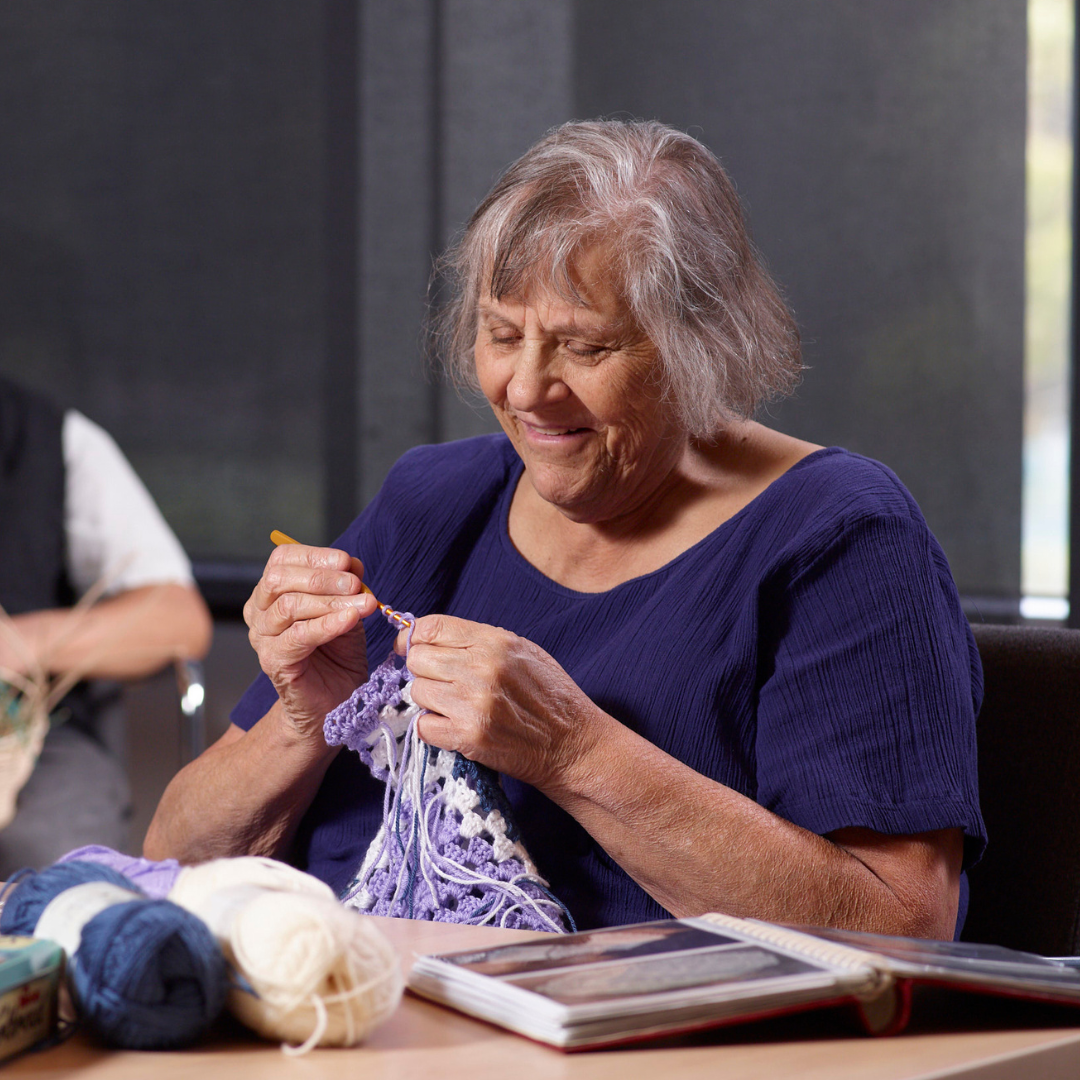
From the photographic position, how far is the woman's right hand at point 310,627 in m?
1.20

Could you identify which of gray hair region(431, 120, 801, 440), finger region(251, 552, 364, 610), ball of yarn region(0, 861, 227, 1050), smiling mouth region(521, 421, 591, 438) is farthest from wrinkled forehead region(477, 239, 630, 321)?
ball of yarn region(0, 861, 227, 1050)

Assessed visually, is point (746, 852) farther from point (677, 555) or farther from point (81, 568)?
point (81, 568)

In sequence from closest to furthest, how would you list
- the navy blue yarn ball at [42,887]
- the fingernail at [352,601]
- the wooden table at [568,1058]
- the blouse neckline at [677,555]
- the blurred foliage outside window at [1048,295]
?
1. the wooden table at [568,1058]
2. the navy blue yarn ball at [42,887]
3. the fingernail at [352,601]
4. the blouse neckline at [677,555]
5. the blurred foliage outside window at [1048,295]

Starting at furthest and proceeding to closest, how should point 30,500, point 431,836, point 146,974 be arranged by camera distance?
1. point 30,500
2. point 431,836
3. point 146,974

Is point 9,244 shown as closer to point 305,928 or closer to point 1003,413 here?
point 1003,413

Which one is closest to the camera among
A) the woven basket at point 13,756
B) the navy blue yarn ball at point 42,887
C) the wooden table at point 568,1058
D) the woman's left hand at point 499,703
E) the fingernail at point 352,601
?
the wooden table at point 568,1058

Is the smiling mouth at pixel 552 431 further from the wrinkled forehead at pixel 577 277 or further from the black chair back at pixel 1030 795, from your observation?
the black chair back at pixel 1030 795

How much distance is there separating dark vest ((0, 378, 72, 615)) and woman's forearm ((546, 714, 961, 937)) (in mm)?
1699

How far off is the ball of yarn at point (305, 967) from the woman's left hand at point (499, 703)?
396 millimetres

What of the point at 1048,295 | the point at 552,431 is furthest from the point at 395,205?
the point at 552,431

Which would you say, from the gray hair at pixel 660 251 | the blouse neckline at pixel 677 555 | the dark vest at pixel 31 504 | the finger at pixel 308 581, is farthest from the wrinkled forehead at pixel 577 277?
the dark vest at pixel 31 504

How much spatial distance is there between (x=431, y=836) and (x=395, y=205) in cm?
220

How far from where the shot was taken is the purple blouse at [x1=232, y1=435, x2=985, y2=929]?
3.64 feet

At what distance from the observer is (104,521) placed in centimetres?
250
